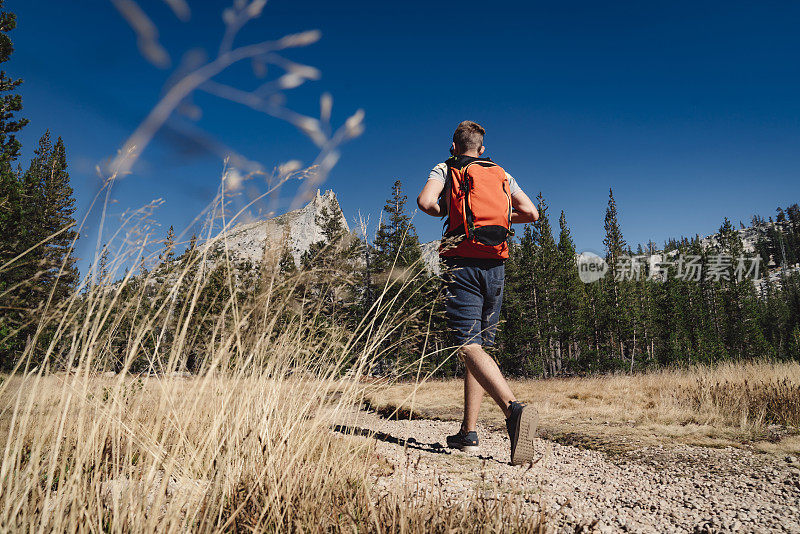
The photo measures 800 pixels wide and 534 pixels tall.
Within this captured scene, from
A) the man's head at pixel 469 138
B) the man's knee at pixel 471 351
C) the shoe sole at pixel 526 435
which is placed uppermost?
the man's head at pixel 469 138

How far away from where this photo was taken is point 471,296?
2416mm

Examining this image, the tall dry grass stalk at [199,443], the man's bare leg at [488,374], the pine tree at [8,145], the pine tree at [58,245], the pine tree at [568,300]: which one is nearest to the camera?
the tall dry grass stalk at [199,443]

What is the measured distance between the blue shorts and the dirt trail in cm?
76

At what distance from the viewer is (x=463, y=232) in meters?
2.35

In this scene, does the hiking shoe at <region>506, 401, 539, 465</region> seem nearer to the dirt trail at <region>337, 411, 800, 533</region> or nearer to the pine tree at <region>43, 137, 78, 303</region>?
the dirt trail at <region>337, 411, 800, 533</region>

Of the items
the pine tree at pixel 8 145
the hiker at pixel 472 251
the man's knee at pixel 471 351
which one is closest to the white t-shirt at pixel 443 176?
the hiker at pixel 472 251

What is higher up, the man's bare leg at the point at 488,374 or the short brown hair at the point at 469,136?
the short brown hair at the point at 469,136

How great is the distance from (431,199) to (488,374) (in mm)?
1168

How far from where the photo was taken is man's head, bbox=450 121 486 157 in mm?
2668

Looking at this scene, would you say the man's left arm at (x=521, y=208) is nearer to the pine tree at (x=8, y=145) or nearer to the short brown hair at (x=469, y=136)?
the short brown hair at (x=469, y=136)

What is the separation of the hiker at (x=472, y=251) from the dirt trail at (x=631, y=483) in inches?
19.7

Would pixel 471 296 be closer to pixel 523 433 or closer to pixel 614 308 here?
pixel 523 433

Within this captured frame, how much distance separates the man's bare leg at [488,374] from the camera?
211 centimetres

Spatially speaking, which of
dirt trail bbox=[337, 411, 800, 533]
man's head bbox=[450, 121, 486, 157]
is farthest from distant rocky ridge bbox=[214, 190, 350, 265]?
man's head bbox=[450, 121, 486, 157]
